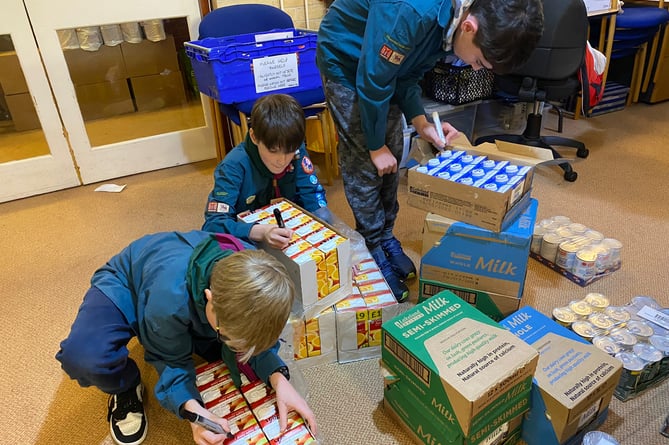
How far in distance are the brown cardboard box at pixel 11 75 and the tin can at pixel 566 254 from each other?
247 cm

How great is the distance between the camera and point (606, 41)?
9.90ft

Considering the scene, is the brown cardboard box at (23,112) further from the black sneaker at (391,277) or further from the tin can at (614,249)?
the tin can at (614,249)

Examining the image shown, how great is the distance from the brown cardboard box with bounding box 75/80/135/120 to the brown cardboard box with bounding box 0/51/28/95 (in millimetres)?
A: 241

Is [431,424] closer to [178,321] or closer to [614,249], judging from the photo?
[178,321]

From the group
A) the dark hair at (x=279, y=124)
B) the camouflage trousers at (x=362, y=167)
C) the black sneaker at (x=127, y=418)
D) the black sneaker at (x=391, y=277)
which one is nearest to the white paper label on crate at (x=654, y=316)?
the black sneaker at (x=391, y=277)

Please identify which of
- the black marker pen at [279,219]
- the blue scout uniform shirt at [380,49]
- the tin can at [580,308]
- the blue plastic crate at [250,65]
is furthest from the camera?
the blue plastic crate at [250,65]

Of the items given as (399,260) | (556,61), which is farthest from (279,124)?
(556,61)

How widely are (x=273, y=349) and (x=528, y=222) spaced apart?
82cm

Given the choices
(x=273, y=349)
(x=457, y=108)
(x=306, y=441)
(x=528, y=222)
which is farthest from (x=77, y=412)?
(x=457, y=108)

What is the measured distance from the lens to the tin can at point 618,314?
4.65 ft

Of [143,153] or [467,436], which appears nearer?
[467,436]

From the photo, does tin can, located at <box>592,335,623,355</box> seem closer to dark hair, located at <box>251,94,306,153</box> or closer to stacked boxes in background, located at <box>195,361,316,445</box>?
stacked boxes in background, located at <box>195,361,316,445</box>

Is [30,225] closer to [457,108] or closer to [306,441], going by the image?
[306,441]

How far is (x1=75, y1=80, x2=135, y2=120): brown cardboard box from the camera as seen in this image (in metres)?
2.59
